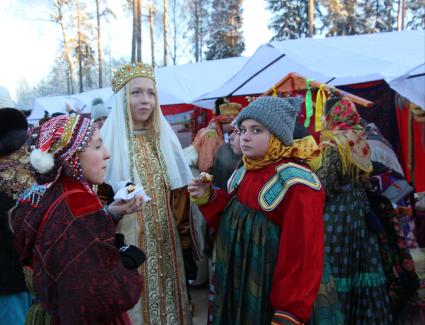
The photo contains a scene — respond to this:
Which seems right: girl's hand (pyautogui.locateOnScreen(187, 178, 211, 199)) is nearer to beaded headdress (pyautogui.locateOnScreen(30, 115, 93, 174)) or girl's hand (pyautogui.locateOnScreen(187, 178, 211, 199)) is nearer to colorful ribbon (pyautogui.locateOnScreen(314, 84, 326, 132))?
beaded headdress (pyautogui.locateOnScreen(30, 115, 93, 174))

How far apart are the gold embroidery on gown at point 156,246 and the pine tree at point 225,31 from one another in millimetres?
28160

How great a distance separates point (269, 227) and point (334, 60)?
11.6ft

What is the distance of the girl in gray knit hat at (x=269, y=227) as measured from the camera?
5.50 ft

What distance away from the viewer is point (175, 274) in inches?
104

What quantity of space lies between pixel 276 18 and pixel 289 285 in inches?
1249

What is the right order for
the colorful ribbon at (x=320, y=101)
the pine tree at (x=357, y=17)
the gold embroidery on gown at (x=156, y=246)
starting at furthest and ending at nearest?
the pine tree at (x=357, y=17) < the colorful ribbon at (x=320, y=101) < the gold embroidery on gown at (x=156, y=246)

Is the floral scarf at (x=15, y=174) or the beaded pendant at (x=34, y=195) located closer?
the beaded pendant at (x=34, y=195)

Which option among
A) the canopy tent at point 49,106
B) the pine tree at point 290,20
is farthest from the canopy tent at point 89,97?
the pine tree at point 290,20

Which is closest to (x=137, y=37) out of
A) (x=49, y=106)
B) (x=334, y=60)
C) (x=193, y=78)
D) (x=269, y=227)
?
(x=49, y=106)

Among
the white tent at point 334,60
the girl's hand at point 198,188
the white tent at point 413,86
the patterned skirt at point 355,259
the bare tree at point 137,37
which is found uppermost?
the bare tree at point 137,37

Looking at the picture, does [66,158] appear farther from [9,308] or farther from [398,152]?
[398,152]

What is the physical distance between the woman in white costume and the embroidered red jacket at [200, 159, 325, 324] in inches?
38.8

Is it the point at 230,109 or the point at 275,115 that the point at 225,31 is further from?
the point at 275,115

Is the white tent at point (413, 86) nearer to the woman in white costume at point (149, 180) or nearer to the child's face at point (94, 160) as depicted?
the woman in white costume at point (149, 180)
